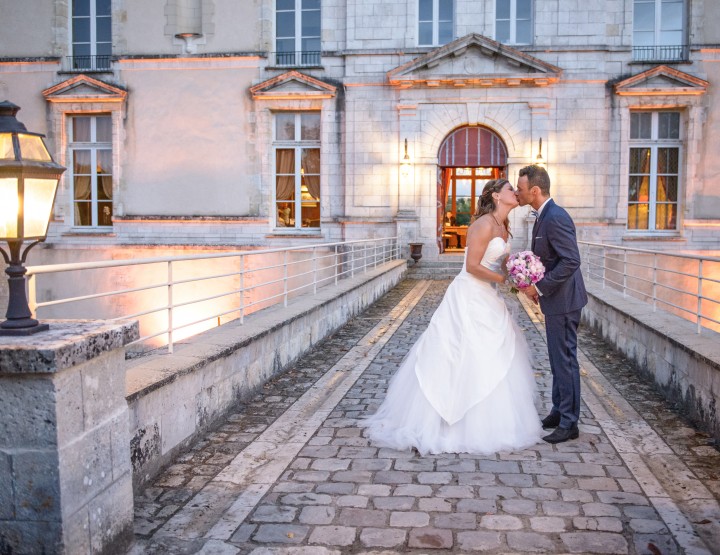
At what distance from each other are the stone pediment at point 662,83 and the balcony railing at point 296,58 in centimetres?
861

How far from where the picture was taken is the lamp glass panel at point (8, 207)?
307 cm

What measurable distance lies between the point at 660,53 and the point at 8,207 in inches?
819

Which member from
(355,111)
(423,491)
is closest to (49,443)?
(423,491)

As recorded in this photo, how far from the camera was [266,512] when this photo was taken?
408 cm

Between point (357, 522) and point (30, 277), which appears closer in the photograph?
point (30, 277)

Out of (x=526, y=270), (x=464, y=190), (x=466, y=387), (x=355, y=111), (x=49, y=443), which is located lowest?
(x=466, y=387)

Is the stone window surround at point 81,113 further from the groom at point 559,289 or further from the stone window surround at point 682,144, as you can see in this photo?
the groom at point 559,289

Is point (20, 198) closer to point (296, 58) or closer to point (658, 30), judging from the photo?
point (296, 58)

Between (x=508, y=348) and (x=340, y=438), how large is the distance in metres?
1.45

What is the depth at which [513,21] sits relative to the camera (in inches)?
808

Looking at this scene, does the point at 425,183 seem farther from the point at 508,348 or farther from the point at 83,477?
the point at 83,477

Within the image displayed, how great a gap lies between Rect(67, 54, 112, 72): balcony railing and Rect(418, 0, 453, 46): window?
9528 mm

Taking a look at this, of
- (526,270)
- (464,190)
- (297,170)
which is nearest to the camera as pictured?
(526,270)

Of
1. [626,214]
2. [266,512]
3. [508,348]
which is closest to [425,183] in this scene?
[626,214]
